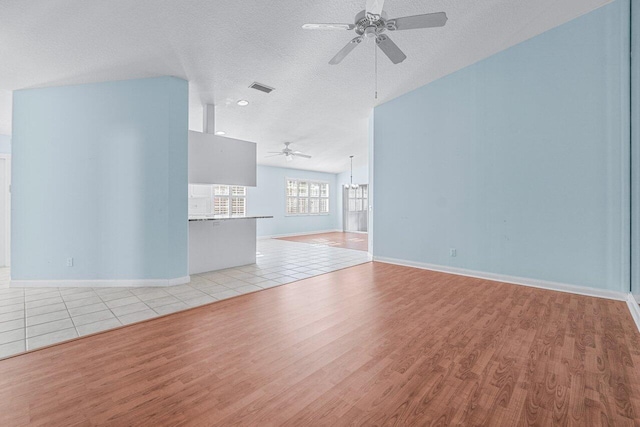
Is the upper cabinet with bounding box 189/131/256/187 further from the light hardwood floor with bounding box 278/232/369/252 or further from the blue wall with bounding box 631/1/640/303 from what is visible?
the blue wall with bounding box 631/1/640/303

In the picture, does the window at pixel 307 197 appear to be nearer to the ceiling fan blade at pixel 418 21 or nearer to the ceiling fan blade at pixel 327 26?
the ceiling fan blade at pixel 327 26

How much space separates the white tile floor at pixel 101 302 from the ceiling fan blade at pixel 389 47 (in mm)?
3080

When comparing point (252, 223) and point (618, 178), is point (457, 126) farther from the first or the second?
point (252, 223)

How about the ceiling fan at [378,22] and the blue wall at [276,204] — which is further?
the blue wall at [276,204]

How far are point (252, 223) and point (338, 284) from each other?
2.16 m

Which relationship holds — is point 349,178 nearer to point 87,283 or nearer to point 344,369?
point 87,283

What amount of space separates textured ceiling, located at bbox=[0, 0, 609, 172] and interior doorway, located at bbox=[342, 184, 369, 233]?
604 cm

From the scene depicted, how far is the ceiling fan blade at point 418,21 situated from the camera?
2352mm

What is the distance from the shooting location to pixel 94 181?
360 centimetres

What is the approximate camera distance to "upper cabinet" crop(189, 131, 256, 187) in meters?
4.30

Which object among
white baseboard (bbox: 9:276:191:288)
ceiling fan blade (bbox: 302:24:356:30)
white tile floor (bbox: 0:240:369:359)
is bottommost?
white tile floor (bbox: 0:240:369:359)

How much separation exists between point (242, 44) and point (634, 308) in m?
4.93

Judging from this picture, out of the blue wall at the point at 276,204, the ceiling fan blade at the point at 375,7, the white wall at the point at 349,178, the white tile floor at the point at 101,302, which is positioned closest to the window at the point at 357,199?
the white wall at the point at 349,178

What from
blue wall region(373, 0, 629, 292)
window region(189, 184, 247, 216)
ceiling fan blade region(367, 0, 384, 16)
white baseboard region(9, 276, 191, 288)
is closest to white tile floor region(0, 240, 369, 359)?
white baseboard region(9, 276, 191, 288)
